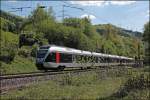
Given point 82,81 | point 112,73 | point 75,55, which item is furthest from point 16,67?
point 82,81

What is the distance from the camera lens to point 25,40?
72938mm

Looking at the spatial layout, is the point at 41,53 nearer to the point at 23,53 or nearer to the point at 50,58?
the point at 50,58

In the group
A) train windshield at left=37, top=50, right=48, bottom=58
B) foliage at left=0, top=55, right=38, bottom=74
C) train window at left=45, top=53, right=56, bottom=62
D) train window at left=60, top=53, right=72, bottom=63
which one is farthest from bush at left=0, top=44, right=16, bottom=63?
train window at left=45, top=53, right=56, bottom=62

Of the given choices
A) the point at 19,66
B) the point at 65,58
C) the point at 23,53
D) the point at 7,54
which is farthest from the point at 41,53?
the point at 23,53

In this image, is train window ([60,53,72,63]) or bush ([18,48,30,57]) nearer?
train window ([60,53,72,63])

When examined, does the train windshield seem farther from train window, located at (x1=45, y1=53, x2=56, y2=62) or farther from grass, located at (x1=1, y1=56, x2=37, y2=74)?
grass, located at (x1=1, y1=56, x2=37, y2=74)

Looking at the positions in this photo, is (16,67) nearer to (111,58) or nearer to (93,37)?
(111,58)

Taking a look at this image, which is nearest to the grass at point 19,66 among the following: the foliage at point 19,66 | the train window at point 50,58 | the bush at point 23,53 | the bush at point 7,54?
the foliage at point 19,66

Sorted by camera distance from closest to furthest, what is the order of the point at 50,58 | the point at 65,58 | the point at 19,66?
the point at 50,58 → the point at 65,58 → the point at 19,66

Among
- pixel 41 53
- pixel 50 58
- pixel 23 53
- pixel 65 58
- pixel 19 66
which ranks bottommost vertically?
pixel 19 66

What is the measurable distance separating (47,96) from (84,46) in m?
74.7

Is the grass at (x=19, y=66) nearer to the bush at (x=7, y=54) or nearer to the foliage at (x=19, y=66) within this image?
the foliage at (x=19, y=66)

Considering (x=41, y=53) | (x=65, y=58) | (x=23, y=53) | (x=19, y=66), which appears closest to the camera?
(x=41, y=53)

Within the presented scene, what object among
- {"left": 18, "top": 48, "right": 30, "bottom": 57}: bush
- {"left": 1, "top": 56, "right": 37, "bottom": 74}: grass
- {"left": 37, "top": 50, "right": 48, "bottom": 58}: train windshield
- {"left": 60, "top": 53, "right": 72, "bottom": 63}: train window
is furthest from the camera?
{"left": 18, "top": 48, "right": 30, "bottom": 57}: bush
